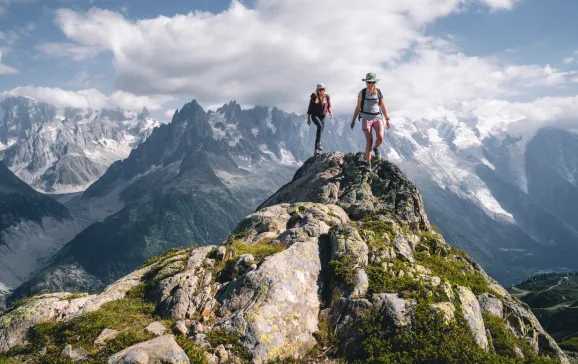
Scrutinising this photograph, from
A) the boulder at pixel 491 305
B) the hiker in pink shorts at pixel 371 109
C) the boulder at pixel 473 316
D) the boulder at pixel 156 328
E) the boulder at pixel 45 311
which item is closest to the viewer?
the boulder at pixel 156 328

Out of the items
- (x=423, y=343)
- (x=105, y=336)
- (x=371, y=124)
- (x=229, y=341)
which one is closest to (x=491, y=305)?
(x=423, y=343)

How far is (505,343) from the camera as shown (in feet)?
55.3

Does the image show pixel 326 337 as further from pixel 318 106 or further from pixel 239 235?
pixel 318 106

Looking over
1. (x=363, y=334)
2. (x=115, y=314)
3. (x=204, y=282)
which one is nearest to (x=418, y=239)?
(x=363, y=334)

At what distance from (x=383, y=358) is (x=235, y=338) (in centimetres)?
566

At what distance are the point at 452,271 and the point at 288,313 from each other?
11.8 m

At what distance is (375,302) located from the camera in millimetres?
16562

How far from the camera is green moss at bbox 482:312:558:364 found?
52.3ft

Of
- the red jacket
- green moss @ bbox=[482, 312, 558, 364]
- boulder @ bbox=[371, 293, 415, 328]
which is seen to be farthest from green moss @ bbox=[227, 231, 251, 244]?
the red jacket

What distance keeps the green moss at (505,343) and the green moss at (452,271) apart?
249 centimetres

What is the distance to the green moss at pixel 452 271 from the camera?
69.6 ft

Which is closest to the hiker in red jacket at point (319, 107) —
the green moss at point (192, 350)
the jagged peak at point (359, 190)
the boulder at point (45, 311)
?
the jagged peak at point (359, 190)

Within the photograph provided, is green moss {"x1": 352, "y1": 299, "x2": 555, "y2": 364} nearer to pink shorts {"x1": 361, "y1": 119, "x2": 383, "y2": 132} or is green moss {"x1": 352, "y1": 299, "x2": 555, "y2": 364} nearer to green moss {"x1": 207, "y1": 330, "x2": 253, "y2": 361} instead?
green moss {"x1": 207, "y1": 330, "x2": 253, "y2": 361}

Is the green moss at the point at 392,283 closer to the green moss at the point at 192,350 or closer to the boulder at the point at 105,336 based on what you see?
the green moss at the point at 192,350
